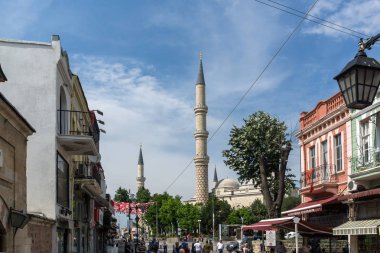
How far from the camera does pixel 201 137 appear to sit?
11125 cm

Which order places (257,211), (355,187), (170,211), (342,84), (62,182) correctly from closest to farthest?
(342,84) → (62,182) → (355,187) → (257,211) → (170,211)

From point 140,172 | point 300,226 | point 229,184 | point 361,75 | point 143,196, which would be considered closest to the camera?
point 361,75

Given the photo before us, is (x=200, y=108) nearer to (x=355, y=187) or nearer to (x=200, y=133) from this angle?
(x=200, y=133)

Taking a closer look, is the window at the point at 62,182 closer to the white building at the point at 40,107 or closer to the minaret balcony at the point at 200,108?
the white building at the point at 40,107

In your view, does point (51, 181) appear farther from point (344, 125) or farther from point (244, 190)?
point (244, 190)

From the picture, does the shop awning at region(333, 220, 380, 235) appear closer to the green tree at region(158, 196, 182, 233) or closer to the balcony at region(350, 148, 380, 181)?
the balcony at region(350, 148, 380, 181)

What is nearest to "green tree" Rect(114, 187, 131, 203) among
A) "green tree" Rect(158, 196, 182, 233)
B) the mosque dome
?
"green tree" Rect(158, 196, 182, 233)

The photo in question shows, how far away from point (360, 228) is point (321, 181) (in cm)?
619

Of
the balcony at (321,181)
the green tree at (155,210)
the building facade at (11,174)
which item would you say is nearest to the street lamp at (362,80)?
the building facade at (11,174)

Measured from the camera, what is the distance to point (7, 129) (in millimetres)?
12133

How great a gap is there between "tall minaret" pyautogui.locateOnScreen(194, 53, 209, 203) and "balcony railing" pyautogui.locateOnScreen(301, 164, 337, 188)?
3195 inches

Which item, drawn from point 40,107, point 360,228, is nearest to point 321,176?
point 360,228

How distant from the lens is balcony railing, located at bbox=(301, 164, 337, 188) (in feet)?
83.9

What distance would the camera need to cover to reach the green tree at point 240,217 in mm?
99162
